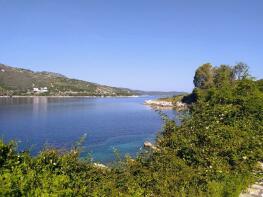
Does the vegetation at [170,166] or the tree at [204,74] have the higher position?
the tree at [204,74]

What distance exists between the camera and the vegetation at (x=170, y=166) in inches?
253

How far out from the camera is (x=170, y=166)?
935cm

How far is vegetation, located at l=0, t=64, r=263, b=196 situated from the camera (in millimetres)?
6430

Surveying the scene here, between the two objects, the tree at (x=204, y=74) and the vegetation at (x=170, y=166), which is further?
the tree at (x=204, y=74)

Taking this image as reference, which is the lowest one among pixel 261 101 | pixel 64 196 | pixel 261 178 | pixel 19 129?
pixel 19 129

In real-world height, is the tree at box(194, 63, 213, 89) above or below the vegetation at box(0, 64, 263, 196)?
above

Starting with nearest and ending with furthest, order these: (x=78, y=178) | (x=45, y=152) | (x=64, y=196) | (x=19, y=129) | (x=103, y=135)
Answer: (x=64, y=196), (x=78, y=178), (x=45, y=152), (x=103, y=135), (x=19, y=129)

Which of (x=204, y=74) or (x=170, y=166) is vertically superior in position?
(x=204, y=74)

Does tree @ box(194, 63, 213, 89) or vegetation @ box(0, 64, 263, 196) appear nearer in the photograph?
vegetation @ box(0, 64, 263, 196)

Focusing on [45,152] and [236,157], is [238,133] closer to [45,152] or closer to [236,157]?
[236,157]

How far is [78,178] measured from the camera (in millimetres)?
7527

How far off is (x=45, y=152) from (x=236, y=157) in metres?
5.34

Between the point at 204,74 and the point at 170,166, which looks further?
the point at 204,74

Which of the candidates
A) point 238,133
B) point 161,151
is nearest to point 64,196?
point 161,151
